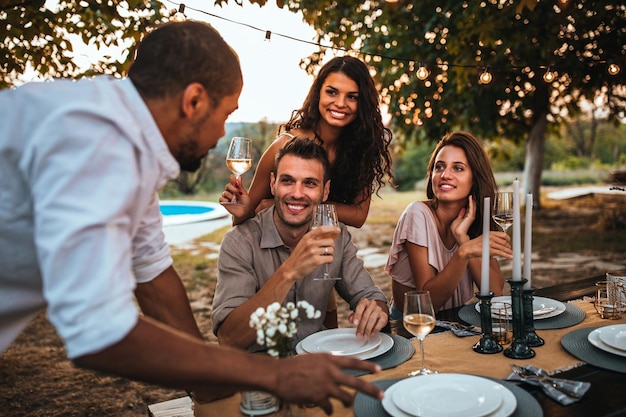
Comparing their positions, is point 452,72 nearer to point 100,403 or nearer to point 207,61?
point 100,403

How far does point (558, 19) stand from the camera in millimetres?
7645

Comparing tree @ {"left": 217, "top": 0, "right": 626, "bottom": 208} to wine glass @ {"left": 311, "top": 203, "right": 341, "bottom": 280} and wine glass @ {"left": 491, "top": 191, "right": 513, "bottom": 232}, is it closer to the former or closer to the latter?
wine glass @ {"left": 491, "top": 191, "right": 513, "bottom": 232}

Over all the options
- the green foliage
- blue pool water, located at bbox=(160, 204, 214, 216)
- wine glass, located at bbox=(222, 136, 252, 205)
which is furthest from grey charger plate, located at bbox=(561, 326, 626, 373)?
the green foliage

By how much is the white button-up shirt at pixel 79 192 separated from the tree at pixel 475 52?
4.62 metres

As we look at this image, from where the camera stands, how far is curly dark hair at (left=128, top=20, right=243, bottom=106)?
120cm

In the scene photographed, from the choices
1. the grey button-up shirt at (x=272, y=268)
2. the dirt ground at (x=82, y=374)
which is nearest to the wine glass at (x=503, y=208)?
the grey button-up shirt at (x=272, y=268)

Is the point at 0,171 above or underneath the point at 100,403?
above

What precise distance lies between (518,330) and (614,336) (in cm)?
31

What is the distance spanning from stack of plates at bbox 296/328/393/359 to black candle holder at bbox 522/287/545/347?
1.49 ft

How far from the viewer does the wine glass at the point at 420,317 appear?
1.66m

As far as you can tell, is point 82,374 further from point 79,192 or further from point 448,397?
point 79,192

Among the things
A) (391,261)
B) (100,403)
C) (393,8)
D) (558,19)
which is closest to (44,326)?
(100,403)

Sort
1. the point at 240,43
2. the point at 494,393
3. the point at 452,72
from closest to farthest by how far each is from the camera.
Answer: the point at 494,393 → the point at 240,43 → the point at 452,72

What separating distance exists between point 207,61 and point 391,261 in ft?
6.96
